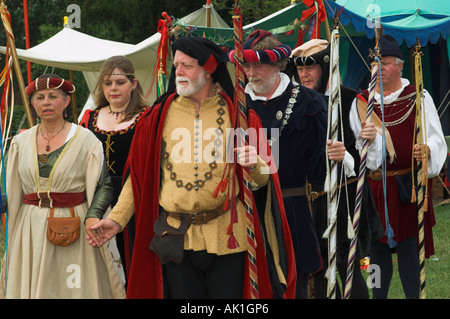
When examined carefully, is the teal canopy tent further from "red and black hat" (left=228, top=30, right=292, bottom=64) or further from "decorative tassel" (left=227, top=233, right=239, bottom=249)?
"decorative tassel" (left=227, top=233, right=239, bottom=249)

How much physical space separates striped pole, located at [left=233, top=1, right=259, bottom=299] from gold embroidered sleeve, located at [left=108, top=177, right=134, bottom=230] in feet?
2.03

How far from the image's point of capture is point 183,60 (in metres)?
3.59

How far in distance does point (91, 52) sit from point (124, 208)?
7.50 meters

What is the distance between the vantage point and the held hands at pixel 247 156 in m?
3.33

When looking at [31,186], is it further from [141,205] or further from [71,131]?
[141,205]

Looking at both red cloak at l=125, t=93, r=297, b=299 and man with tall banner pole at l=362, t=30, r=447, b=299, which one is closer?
red cloak at l=125, t=93, r=297, b=299

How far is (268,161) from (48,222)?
4.26ft

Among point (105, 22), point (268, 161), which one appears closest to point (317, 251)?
point (268, 161)

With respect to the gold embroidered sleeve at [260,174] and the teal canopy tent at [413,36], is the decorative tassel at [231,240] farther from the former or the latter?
the teal canopy tent at [413,36]

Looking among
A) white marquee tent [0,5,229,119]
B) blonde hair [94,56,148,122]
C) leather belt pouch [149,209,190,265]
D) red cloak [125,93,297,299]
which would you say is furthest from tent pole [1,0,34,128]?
white marquee tent [0,5,229,119]

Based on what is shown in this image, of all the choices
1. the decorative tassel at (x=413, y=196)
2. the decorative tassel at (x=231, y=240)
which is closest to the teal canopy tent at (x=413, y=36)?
the decorative tassel at (x=413, y=196)

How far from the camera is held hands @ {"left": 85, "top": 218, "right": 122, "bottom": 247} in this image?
3.69 m

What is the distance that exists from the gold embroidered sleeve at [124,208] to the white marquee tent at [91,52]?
5401mm

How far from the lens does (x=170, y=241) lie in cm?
352
